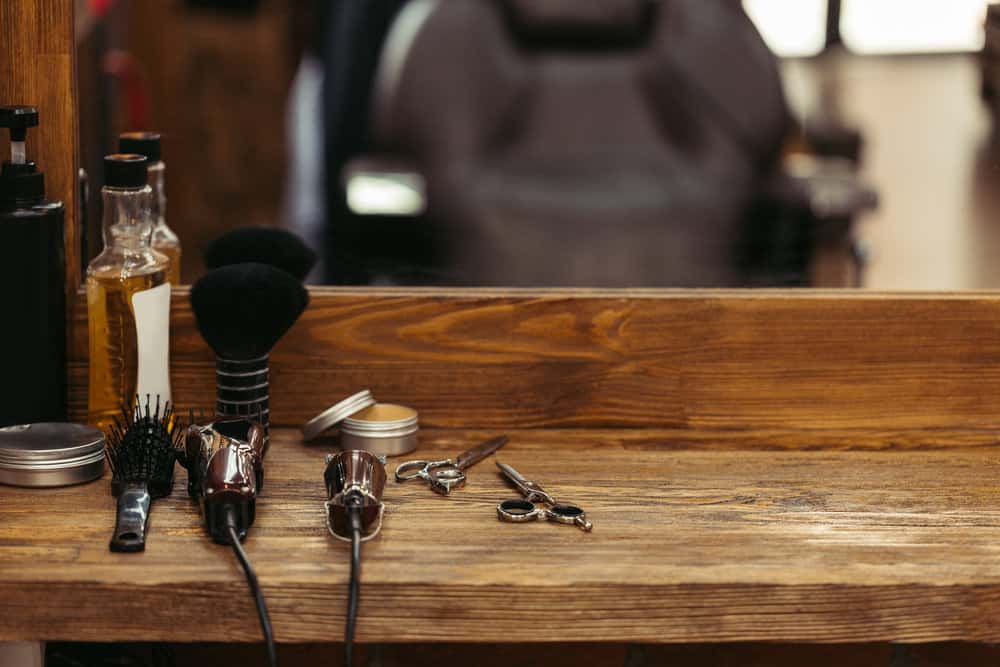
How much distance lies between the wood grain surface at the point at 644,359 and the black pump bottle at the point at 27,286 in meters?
0.07

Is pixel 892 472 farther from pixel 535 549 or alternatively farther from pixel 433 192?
pixel 433 192

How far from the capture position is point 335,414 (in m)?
1.00

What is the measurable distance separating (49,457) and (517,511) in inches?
13.4

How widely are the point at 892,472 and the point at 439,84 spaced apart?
69.3 inches

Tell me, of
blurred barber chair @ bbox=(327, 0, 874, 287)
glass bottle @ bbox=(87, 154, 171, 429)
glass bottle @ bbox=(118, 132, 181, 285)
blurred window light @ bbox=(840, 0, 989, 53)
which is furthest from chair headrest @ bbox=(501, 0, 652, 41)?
glass bottle @ bbox=(87, 154, 171, 429)

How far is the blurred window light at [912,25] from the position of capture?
1.28m

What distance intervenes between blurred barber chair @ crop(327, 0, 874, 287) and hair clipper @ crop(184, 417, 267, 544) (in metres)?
1.28

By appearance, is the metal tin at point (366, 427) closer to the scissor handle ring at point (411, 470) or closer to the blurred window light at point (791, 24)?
the scissor handle ring at point (411, 470)

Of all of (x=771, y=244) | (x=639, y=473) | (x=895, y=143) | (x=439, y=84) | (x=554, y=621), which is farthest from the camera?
(x=439, y=84)

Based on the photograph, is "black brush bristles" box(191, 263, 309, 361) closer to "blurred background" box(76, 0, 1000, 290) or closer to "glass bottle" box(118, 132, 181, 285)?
"glass bottle" box(118, 132, 181, 285)

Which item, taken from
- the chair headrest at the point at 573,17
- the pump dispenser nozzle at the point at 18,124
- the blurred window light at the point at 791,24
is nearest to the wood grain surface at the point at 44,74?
the pump dispenser nozzle at the point at 18,124

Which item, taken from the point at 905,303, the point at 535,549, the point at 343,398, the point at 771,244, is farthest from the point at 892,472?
the point at 771,244

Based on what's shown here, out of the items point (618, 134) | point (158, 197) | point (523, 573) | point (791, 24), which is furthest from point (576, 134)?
point (523, 573)

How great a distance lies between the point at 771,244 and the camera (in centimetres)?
225
